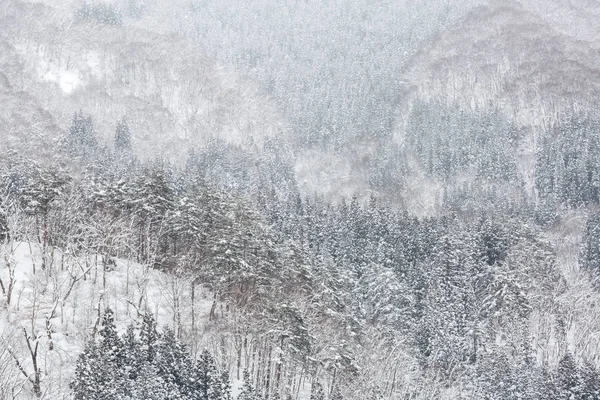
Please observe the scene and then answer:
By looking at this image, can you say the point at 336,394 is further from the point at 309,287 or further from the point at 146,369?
the point at 146,369

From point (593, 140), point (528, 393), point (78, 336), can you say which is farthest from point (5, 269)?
point (593, 140)

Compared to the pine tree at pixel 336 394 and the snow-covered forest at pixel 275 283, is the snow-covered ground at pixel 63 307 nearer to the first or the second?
the snow-covered forest at pixel 275 283

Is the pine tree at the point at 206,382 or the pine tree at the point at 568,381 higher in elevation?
the pine tree at the point at 206,382

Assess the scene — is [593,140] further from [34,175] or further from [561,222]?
[34,175]

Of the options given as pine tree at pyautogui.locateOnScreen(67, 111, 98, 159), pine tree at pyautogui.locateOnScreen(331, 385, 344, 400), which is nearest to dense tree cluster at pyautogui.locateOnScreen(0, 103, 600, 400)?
pine tree at pyautogui.locateOnScreen(331, 385, 344, 400)

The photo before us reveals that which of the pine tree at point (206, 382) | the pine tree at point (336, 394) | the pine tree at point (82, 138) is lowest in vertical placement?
the pine tree at point (82, 138)

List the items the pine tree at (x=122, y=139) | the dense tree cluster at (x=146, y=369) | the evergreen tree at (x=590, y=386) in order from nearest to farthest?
the dense tree cluster at (x=146, y=369), the evergreen tree at (x=590, y=386), the pine tree at (x=122, y=139)

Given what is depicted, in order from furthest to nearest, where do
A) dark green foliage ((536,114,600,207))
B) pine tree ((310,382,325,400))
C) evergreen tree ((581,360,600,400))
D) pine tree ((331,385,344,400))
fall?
1. dark green foliage ((536,114,600,207))
2. evergreen tree ((581,360,600,400))
3. pine tree ((331,385,344,400))
4. pine tree ((310,382,325,400))

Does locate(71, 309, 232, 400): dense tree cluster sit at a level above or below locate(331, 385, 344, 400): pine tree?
above

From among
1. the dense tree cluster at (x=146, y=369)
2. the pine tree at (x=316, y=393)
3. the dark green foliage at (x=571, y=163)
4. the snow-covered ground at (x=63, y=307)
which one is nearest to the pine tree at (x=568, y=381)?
the pine tree at (x=316, y=393)

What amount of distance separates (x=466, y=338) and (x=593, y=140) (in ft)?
355

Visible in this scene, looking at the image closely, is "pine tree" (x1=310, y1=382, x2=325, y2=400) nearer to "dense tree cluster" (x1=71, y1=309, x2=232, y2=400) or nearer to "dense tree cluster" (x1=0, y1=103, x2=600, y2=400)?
"dense tree cluster" (x1=0, y1=103, x2=600, y2=400)

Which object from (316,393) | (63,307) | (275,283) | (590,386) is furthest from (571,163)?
(63,307)

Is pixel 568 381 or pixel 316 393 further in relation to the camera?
pixel 568 381
